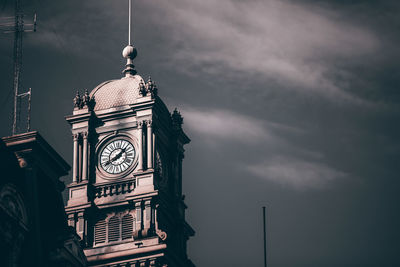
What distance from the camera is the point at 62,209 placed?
7819cm

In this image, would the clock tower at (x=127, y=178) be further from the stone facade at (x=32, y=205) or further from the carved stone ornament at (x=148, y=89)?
the stone facade at (x=32, y=205)

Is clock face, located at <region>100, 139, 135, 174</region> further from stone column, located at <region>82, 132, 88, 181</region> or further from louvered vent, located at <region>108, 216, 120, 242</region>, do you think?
louvered vent, located at <region>108, 216, 120, 242</region>

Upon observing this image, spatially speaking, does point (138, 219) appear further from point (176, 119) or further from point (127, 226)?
point (176, 119)

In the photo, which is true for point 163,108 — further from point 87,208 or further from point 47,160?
point 47,160

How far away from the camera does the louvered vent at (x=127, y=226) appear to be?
103 meters

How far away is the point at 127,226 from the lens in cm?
10294

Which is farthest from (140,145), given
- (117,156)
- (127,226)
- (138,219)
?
(127,226)

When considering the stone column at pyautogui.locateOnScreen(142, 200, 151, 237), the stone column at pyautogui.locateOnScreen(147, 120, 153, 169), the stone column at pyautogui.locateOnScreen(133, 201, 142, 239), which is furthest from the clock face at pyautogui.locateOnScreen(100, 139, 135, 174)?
the stone column at pyautogui.locateOnScreen(142, 200, 151, 237)

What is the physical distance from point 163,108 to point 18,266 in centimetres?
3758

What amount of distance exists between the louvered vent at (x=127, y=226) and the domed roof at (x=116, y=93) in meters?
9.53

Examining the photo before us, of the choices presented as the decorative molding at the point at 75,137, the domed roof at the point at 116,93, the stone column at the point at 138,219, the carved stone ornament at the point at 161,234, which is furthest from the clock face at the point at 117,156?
the carved stone ornament at the point at 161,234

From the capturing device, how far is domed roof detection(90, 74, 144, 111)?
107000 millimetres

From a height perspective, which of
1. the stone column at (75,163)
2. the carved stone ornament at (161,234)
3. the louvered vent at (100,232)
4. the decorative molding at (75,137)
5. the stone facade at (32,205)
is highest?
the decorative molding at (75,137)

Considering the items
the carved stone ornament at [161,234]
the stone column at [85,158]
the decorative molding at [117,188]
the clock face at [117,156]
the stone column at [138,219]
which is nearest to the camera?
the carved stone ornament at [161,234]
